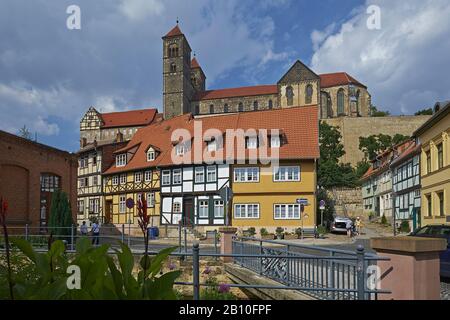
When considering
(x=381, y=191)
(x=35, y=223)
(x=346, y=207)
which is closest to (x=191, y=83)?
(x=346, y=207)

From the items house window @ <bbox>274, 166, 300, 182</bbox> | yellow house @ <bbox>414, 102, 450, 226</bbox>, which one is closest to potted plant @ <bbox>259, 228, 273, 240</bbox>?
house window @ <bbox>274, 166, 300, 182</bbox>

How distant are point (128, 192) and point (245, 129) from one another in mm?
11985

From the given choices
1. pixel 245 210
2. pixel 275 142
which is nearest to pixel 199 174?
pixel 245 210

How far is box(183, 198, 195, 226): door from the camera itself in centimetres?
3475

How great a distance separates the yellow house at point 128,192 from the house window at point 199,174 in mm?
3869

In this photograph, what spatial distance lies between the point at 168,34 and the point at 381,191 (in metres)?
60.8

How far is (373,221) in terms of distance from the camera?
1738 inches

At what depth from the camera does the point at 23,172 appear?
23922 mm

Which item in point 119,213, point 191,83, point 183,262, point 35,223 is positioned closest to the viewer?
point 183,262

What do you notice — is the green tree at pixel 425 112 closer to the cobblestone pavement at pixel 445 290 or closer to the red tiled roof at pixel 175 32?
the red tiled roof at pixel 175 32

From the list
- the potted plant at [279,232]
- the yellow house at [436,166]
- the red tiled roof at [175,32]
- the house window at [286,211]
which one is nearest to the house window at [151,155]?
the house window at [286,211]

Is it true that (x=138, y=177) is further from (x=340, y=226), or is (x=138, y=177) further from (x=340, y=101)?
(x=340, y=101)

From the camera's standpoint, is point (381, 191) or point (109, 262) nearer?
point (109, 262)
